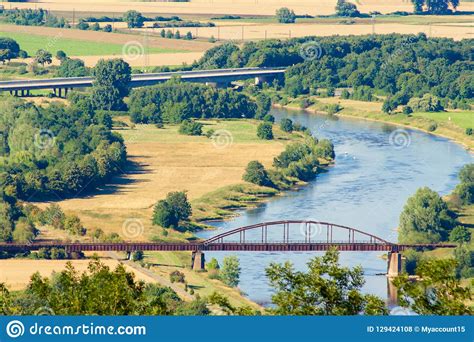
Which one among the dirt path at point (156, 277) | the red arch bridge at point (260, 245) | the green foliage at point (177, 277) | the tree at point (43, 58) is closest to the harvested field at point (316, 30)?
the tree at point (43, 58)

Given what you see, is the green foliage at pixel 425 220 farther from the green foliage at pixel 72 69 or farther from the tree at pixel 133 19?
the tree at pixel 133 19

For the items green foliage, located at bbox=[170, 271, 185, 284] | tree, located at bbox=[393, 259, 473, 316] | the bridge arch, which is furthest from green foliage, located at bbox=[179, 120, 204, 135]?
tree, located at bbox=[393, 259, 473, 316]

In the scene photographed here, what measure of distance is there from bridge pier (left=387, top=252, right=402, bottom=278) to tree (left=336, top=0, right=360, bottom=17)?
99517 millimetres

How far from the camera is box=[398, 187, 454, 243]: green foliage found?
60094 millimetres

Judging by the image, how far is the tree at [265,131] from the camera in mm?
89250

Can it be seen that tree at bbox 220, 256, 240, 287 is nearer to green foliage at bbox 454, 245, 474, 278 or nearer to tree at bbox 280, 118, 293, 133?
green foliage at bbox 454, 245, 474, 278

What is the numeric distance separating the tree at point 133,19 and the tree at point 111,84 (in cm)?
3660

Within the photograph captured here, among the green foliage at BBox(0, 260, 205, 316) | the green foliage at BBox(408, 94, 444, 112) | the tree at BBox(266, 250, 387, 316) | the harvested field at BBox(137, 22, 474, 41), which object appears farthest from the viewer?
the harvested field at BBox(137, 22, 474, 41)

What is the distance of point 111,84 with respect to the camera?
101375mm

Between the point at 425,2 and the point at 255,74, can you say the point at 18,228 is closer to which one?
the point at 255,74

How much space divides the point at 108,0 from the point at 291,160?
281 ft

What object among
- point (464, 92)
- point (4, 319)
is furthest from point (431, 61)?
point (4, 319)

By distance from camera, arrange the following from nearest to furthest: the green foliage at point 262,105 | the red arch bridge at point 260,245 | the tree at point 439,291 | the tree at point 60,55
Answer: the tree at point 439,291, the red arch bridge at point 260,245, the green foliage at point 262,105, the tree at point 60,55

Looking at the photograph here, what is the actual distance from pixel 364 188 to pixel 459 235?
1244 cm
